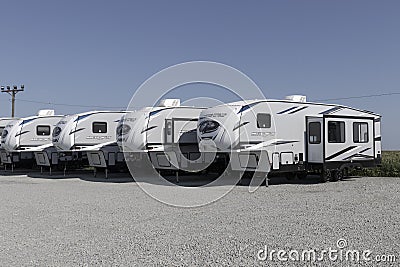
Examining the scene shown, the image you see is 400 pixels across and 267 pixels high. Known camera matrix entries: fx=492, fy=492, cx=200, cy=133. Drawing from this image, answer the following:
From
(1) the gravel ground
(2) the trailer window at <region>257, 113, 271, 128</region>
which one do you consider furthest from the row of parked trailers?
(1) the gravel ground

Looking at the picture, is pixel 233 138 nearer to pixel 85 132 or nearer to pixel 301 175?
pixel 301 175

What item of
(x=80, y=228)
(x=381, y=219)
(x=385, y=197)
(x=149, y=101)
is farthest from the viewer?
(x=149, y=101)

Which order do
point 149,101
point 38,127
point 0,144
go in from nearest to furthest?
1. point 149,101
2. point 38,127
3. point 0,144

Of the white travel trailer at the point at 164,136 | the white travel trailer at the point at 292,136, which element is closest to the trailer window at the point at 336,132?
the white travel trailer at the point at 292,136

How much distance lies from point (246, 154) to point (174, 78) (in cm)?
383

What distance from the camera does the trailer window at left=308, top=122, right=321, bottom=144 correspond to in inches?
639

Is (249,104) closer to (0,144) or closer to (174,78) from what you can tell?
(174,78)

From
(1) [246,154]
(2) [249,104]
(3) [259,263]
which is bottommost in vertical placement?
(3) [259,263]

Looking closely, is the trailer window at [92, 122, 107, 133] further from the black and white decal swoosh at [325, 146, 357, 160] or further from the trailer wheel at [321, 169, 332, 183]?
the black and white decal swoosh at [325, 146, 357, 160]

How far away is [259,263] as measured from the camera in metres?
5.91

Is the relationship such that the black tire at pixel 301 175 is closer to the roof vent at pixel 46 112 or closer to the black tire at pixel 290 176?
the black tire at pixel 290 176

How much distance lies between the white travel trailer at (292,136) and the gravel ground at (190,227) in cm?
178

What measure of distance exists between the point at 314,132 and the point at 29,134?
12105mm

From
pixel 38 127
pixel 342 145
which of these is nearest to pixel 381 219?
pixel 342 145
